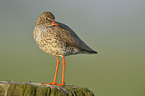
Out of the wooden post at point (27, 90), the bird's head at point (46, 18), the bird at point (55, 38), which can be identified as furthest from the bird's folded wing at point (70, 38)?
the wooden post at point (27, 90)

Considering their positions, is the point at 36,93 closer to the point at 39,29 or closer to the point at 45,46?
the point at 45,46

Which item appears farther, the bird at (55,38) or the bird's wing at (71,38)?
the bird's wing at (71,38)

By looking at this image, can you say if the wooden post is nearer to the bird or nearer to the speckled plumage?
the bird

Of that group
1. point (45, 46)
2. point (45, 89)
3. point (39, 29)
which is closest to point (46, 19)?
point (39, 29)

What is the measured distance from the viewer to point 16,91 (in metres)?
4.26

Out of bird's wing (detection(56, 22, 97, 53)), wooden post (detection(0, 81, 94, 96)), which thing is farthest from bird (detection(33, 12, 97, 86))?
wooden post (detection(0, 81, 94, 96))

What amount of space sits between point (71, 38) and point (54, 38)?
0.58 meters

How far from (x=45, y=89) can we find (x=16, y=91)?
62 cm

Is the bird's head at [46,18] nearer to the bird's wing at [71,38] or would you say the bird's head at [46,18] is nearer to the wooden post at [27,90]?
the bird's wing at [71,38]

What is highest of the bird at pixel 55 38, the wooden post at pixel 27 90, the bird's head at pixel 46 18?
the bird's head at pixel 46 18

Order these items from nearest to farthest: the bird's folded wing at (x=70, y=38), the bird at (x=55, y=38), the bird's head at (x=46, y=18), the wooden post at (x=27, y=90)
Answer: the wooden post at (x=27, y=90) → the bird at (x=55, y=38) → the bird's folded wing at (x=70, y=38) → the bird's head at (x=46, y=18)

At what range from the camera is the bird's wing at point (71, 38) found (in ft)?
19.6

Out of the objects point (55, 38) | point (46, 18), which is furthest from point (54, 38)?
point (46, 18)

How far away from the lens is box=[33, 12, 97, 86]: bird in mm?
5797
